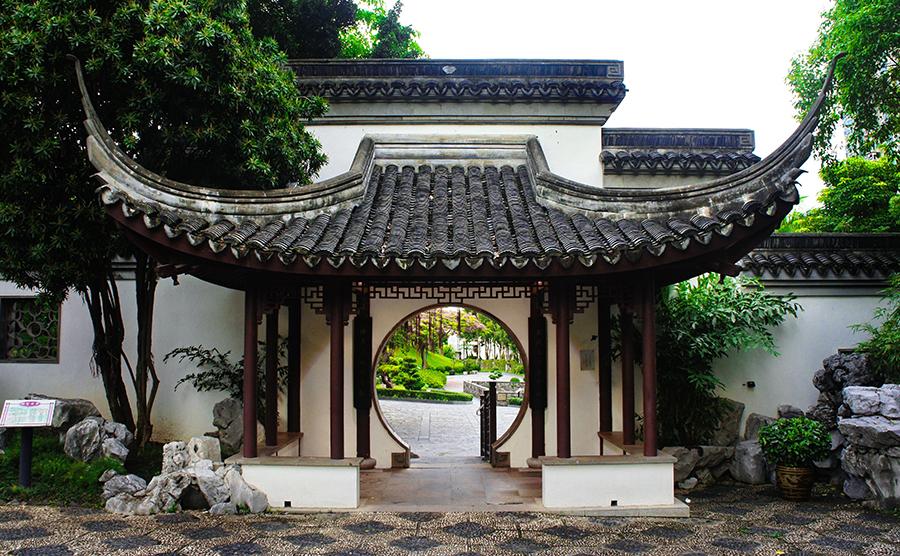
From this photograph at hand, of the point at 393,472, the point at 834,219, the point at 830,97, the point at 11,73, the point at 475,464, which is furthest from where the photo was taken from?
the point at 834,219

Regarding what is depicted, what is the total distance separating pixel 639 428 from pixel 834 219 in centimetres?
704

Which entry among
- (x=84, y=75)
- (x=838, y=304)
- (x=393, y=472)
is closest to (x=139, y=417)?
(x=393, y=472)

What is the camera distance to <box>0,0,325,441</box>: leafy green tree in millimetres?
6246

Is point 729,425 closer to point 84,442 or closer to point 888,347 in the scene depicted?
point 888,347

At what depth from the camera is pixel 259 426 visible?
830 centimetres

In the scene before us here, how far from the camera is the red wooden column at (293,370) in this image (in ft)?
27.6

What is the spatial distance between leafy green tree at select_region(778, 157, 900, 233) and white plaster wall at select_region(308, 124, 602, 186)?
5.42 m

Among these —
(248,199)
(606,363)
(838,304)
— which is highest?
(248,199)

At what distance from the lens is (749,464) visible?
8.00 m

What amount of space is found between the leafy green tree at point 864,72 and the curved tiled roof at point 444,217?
15.2ft

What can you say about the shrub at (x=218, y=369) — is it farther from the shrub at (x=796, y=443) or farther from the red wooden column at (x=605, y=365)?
the shrub at (x=796, y=443)

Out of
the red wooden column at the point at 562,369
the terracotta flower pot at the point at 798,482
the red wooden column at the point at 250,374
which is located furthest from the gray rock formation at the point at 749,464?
the red wooden column at the point at 250,374

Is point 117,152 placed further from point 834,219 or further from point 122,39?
point 834,219

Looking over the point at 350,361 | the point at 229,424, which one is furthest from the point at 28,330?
the point at 350,361
